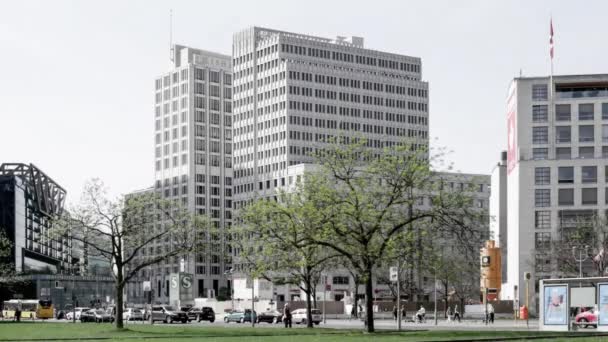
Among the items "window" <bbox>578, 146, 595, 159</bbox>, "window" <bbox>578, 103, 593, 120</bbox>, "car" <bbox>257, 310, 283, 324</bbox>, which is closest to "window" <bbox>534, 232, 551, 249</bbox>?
"window" <bbox>578, 146, 595, 159</bbox>

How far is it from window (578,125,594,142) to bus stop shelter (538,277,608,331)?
101 m

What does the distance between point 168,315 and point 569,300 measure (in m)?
57.3

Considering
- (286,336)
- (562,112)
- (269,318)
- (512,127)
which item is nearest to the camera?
(286,336)

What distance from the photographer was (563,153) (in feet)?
533

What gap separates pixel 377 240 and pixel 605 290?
19754mm

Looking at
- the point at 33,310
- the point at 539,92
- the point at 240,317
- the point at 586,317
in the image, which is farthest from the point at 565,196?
the point at 586,317

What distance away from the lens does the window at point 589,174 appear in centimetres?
15538

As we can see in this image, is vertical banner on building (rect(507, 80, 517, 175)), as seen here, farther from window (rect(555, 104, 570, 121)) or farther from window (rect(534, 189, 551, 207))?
window (rect(534, 189, 551, 207))

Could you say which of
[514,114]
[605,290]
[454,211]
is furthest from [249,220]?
[514,114]

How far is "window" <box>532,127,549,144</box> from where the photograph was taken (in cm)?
16338

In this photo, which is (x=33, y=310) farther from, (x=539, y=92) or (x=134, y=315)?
(x=539, y=92)

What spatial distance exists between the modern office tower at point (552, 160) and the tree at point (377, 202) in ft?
288

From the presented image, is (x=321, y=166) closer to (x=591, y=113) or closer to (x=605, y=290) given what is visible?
(x=605, y=290)

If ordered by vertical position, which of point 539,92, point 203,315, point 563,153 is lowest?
point 203,315
